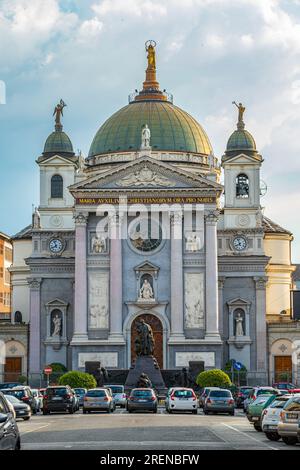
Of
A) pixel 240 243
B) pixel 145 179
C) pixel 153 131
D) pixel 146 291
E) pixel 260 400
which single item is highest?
pixel 153 131

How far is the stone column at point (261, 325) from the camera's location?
326 ft

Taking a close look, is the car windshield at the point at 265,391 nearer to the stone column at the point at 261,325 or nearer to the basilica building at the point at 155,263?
the basilica building at the point at 155,263

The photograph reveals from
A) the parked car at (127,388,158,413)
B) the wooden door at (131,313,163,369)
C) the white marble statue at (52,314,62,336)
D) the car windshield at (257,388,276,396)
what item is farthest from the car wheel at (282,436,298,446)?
the white marble statue at (52,314,62,336)

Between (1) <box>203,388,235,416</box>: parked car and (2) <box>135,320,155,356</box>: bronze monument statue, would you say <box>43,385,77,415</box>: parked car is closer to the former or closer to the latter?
(1) <box>203,388,235,416</box>: parked car

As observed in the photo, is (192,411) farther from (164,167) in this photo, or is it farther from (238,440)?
(164,167)

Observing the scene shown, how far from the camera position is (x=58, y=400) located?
61938mm

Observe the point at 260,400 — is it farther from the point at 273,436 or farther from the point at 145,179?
the point at 145,179

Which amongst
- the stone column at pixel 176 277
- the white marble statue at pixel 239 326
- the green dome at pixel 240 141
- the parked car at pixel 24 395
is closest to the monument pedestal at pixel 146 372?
the stone column at pixel 176 277

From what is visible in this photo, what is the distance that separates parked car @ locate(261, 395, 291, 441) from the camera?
39.7 meters

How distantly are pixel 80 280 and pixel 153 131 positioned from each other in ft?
71.6

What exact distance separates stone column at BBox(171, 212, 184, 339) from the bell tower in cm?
968

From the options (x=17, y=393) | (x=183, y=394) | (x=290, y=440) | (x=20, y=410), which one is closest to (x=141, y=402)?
(x=183, y=394)

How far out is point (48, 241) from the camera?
343 ft

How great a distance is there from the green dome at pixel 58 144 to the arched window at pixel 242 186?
15072 mm
